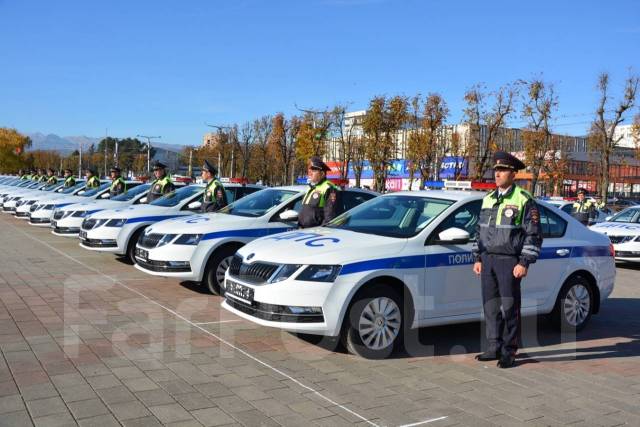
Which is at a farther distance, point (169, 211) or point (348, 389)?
point (169, 211)

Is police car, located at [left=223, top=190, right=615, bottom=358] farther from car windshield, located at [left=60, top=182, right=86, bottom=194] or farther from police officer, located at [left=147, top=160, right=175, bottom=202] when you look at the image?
car windshield, located at [left=60, top=182, right=86, bottom=194]

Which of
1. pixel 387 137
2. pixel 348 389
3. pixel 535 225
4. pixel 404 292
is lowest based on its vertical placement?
pixel 348 389

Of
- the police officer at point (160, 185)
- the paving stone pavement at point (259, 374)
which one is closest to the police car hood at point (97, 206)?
the police officer at point (160, 185)

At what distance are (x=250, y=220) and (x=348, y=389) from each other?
4.20 m

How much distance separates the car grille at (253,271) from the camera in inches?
225

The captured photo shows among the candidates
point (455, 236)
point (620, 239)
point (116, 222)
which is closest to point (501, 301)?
point (455, 236)

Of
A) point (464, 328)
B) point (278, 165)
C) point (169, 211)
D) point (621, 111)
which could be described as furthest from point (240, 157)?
point (464, 328)

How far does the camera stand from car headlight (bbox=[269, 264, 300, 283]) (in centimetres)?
556

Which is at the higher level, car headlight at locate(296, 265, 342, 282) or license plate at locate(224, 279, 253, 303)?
car headlight at locate(296, 265, 342, 282)

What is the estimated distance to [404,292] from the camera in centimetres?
585

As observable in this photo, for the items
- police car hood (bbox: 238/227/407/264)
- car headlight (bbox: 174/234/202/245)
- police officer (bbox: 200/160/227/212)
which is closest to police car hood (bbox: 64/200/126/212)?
police officer (bbox: 200/160/227/212)

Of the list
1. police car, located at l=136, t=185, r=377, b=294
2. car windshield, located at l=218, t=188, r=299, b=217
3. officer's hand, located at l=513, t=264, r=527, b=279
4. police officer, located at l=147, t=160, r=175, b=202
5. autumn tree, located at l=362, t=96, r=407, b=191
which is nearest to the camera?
officer's hand, located at l=513, t=264, r=527, b=279

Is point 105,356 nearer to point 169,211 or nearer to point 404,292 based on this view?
point 404,292

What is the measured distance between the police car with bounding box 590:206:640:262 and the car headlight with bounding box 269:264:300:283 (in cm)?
1008
